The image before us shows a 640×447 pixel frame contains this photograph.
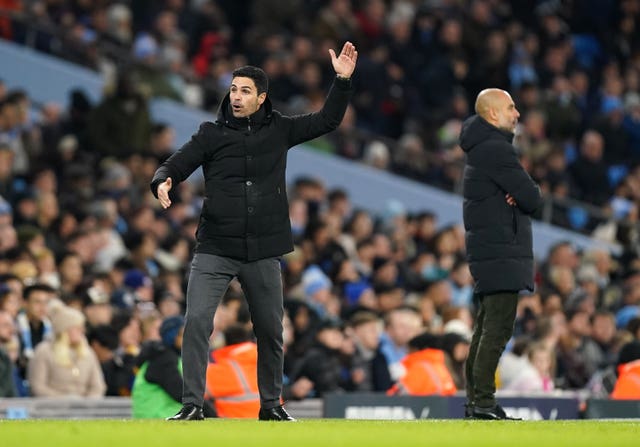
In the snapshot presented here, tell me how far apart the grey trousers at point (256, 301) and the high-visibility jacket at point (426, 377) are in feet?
12.8

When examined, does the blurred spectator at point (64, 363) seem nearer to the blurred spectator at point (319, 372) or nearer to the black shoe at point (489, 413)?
the blurred spectator at point (319, 372)

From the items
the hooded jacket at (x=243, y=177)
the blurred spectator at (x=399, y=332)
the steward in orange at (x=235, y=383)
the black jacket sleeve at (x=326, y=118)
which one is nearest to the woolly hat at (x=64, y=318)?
the steward in orange at (x=235, y=383)

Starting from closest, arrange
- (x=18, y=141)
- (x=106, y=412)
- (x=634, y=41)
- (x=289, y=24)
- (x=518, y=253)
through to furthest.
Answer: (x=518, y=253), (x=106, y=412), (x=18, y=141), (x=289, y=24), (x=634, y=41)

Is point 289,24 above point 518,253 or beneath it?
above

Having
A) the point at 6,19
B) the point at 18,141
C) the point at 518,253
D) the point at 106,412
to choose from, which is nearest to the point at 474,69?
the point at 6,19

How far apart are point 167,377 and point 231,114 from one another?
8.25 ft

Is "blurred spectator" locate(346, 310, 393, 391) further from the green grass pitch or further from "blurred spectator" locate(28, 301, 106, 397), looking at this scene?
the green grass pitch

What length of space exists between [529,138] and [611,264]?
110 inches

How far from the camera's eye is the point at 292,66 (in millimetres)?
23781

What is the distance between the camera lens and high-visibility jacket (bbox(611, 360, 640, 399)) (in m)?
14.0

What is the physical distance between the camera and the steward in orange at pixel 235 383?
12.7 meters

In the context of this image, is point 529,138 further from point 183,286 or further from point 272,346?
point 272,346

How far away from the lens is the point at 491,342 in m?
10.9

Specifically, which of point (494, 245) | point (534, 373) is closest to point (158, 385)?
point (494, 245)
